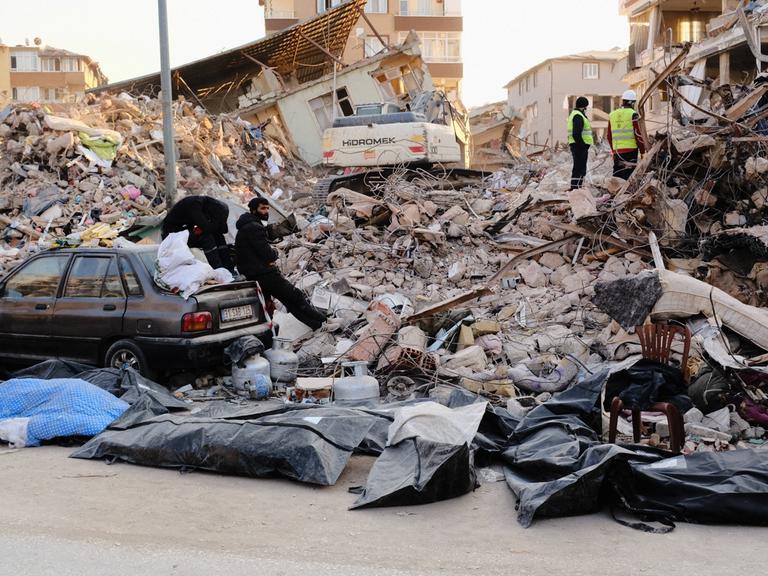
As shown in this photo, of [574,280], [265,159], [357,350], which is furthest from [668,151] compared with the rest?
[265,159]

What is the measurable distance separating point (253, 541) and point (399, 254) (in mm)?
8862

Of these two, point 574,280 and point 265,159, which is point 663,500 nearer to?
point 574,280

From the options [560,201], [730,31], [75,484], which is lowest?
[75,484]

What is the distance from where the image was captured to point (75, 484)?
19.2 feet

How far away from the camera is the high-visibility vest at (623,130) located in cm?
1310

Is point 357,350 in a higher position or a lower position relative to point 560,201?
lower

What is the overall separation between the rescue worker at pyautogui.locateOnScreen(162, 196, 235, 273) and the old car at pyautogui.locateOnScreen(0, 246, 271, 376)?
197cm

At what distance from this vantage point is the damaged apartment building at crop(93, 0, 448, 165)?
28.6 m

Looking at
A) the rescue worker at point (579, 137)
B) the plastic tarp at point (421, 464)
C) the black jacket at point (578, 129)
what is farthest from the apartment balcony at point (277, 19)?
the plastic tarp at point (421, 464)

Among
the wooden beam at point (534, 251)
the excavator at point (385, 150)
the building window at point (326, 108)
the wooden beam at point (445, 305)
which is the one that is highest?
the building window at point (326, 108)

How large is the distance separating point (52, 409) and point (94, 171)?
1355 cm

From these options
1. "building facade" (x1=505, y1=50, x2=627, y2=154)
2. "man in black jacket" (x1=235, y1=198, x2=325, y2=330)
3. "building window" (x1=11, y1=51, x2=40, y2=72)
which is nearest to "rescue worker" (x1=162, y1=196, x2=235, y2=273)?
"man in black jacket" (x1=235, y1=198, x2=325, y2=330)

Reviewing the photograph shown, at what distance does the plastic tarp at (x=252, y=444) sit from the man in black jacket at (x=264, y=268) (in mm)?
3482

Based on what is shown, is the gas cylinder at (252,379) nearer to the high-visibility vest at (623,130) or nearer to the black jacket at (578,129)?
the high-visibility vest at (623,130)
